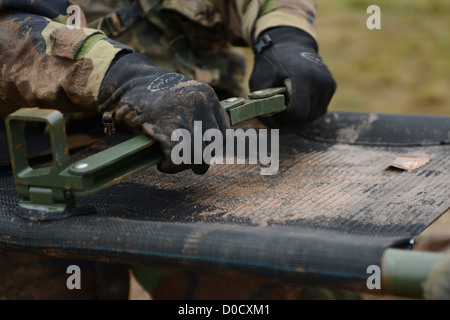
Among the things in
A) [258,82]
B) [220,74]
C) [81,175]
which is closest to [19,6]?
[81,175]

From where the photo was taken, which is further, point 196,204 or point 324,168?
point 324,168

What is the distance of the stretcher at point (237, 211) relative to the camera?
3.20 ft

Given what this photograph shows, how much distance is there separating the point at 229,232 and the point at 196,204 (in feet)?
0.78

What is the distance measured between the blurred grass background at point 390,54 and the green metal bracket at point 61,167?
300 cm

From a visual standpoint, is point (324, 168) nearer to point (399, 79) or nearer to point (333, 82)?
point (333, 82)

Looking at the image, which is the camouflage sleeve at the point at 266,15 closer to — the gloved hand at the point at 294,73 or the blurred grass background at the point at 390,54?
the gloved hand at the point at 294,73

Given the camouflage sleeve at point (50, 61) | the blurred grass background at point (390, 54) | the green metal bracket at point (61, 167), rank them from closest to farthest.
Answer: the green metal bracket at point (61, 167) < the camouflage sleeve at point (50, 61) < the blurred grass background at point (390, 54)

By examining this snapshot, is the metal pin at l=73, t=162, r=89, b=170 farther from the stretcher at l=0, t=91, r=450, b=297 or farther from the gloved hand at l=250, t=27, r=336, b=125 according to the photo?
the gloved hand at l=250, t=27, r=336, b=125

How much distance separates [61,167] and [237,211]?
0.34 meters

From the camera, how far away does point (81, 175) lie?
1100 mm

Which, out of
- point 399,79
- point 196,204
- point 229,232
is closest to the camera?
point 229,232

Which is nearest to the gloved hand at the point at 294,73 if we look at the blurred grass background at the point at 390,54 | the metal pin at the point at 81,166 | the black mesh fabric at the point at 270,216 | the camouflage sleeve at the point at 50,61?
the black mesh fabric at the point at 270,216

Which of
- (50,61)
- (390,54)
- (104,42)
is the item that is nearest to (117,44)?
(104,42)

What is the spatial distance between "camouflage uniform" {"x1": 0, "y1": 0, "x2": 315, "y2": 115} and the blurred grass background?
2.26m
